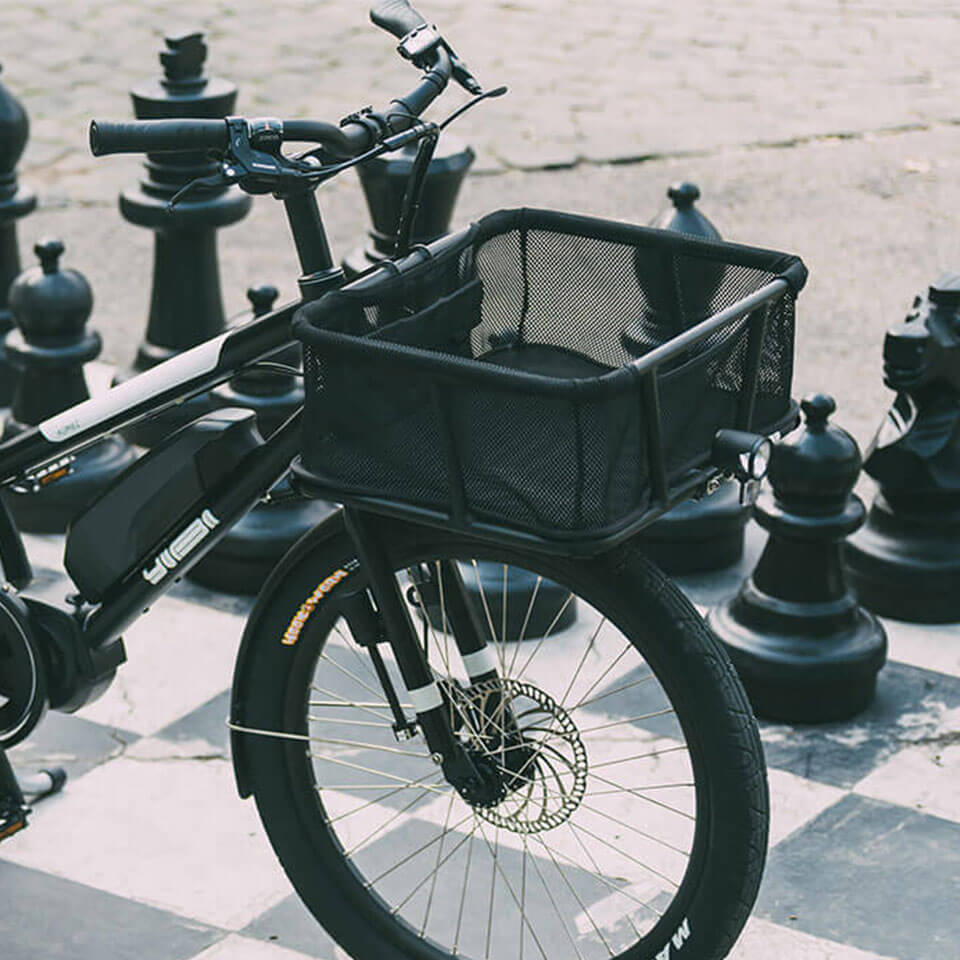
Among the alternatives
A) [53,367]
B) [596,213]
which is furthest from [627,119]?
[53,367]

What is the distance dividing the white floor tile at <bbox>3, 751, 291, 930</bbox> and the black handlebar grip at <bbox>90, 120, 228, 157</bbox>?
4.83ft

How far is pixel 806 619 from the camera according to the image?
3705 mm

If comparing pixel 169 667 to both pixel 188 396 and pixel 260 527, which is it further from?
pixel 188 396

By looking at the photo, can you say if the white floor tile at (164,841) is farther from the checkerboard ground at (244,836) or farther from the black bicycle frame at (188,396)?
the black bicycle frame at (188,396)

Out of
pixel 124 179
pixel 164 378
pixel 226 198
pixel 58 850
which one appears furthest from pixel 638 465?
pixel 124 179

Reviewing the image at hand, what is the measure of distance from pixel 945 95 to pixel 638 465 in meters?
7.17

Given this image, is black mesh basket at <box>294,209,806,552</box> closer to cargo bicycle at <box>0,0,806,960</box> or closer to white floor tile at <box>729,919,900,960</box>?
cargo bicycle at <box>0,0,806,960</box>

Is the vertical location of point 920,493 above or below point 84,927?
above

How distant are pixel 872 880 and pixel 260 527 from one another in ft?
5.71

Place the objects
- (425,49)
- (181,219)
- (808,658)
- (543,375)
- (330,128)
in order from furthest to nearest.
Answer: (181,219) < (808,658) < (425,49) < (543,375) < (330,128)

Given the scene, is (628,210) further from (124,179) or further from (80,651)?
(80,651)

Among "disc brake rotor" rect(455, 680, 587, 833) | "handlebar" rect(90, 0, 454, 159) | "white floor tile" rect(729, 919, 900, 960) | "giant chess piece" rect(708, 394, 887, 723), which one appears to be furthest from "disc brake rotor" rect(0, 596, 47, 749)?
"giant chess piece" rect(708, 394, 887, 723)

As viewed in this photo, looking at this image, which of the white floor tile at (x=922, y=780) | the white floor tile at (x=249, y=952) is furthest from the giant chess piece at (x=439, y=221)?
the white floor tile at (x=249, y=952)

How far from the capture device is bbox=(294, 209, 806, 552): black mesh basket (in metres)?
2.26
